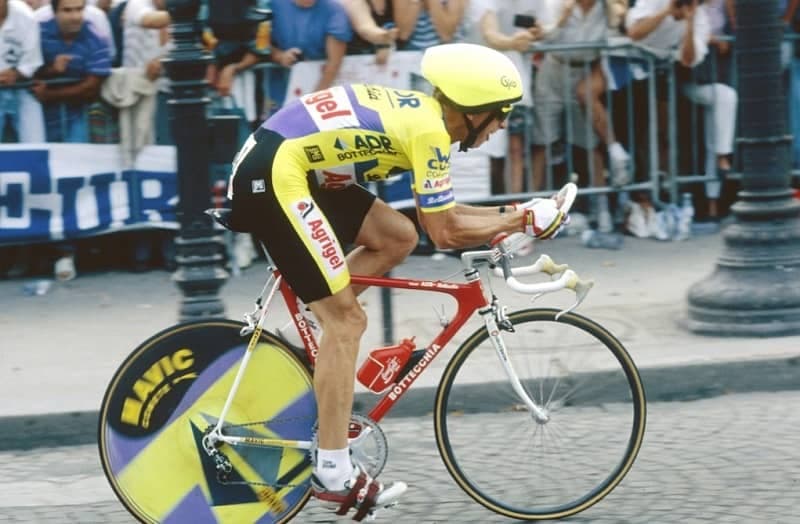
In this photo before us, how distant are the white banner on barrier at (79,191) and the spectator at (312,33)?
3.44ft

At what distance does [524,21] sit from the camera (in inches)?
428

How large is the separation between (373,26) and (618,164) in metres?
2.11

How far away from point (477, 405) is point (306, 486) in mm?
692

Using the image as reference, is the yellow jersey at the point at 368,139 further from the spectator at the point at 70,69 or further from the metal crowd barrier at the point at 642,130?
the metal crowd barrier at the point at 642,130

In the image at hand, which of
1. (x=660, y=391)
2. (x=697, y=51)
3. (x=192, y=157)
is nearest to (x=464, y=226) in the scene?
(x=192, y=157)

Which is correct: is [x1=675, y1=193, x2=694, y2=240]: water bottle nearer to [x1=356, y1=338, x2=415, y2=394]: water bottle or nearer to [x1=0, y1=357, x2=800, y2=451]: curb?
[x1=0, y1=357, x2=800, y2=451]: curb

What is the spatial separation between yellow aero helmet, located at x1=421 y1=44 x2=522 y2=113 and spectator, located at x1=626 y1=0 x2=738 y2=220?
6129 mm

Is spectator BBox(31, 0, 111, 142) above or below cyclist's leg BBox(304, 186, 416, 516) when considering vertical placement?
above

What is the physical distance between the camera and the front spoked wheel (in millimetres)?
5656

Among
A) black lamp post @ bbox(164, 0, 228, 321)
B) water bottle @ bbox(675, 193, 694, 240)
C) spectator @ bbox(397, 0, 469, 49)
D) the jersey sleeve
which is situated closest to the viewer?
the jersey sleeve

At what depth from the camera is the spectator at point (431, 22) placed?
35.3ft

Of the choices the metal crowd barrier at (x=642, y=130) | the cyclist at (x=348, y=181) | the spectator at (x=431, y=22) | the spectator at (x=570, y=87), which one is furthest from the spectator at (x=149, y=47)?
the cyclist at (x=348, y=181)

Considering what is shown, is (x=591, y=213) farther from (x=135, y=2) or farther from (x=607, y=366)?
(x=607, y=366)

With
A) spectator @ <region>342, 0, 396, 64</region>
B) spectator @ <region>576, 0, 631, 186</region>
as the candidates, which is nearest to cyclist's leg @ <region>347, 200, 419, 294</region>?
spectator @ <region>342, 0, 396, 64</region>
